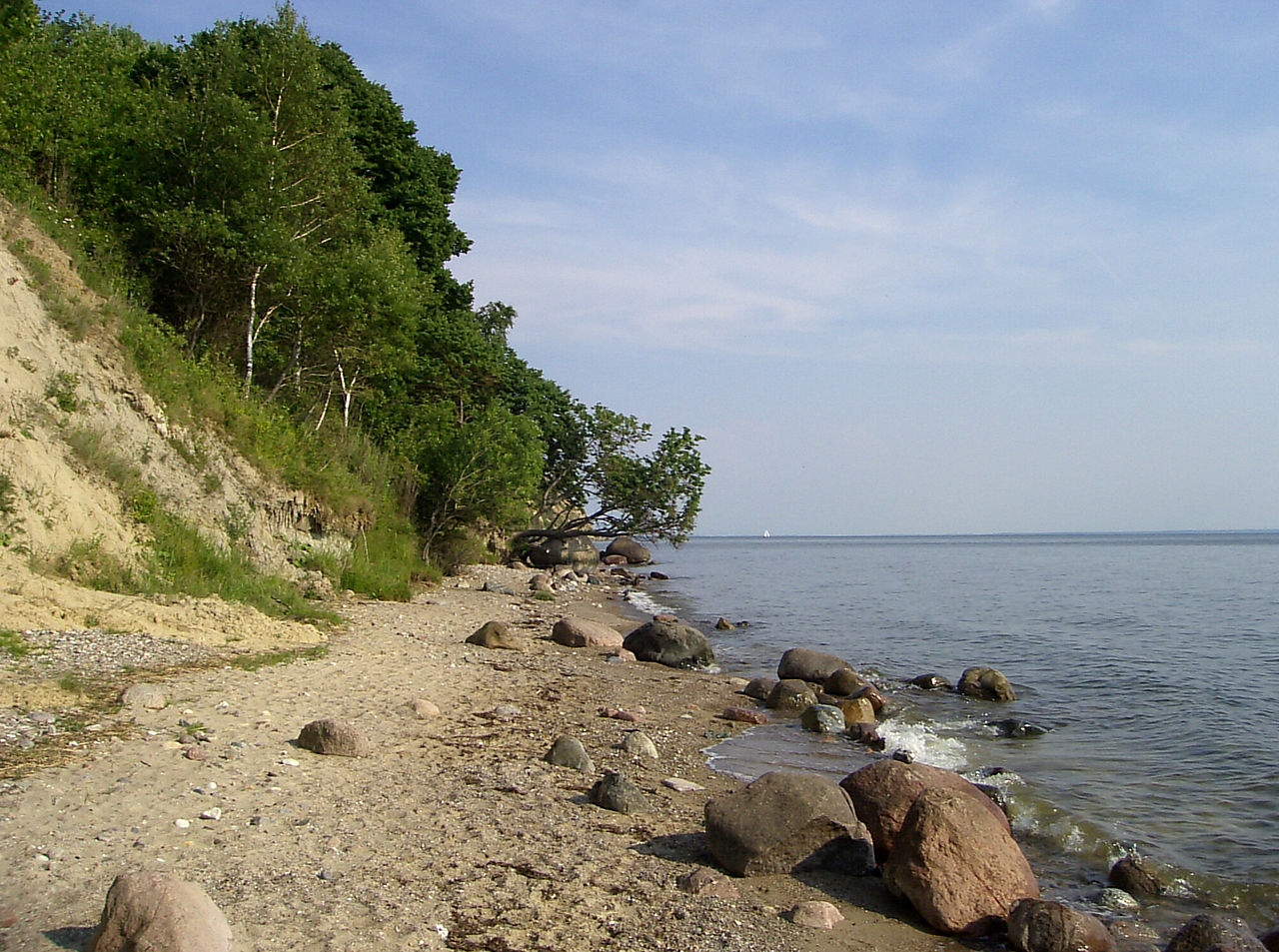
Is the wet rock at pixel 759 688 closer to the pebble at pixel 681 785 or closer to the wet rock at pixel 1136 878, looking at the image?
the pebble at pixel 681 785

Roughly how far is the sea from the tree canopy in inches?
414

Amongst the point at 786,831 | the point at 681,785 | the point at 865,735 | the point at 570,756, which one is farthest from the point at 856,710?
the point at 786,831

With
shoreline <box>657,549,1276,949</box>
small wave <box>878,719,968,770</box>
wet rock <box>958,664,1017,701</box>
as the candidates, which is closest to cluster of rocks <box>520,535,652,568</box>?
wet rock <box>958,664,1017,701</box>

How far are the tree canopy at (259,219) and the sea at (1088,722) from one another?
34.5ft

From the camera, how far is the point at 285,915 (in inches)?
204

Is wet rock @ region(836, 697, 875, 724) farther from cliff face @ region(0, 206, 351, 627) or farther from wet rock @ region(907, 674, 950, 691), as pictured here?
cliff face @ region(0, 206, 351, 627)

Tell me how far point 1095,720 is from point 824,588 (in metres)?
30.7

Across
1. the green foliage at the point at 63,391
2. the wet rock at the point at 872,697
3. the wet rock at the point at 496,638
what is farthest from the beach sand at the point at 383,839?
the green foliage at the point at 63,391

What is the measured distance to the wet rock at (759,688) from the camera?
15102mm

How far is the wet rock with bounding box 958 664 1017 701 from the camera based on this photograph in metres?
16.3

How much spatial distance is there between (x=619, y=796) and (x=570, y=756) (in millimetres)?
1279

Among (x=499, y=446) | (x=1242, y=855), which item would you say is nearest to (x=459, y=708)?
(x=1242, y=855)

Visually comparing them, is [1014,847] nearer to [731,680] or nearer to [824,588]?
[731,680]

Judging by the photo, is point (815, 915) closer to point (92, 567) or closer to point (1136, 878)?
point (1136, 878)
